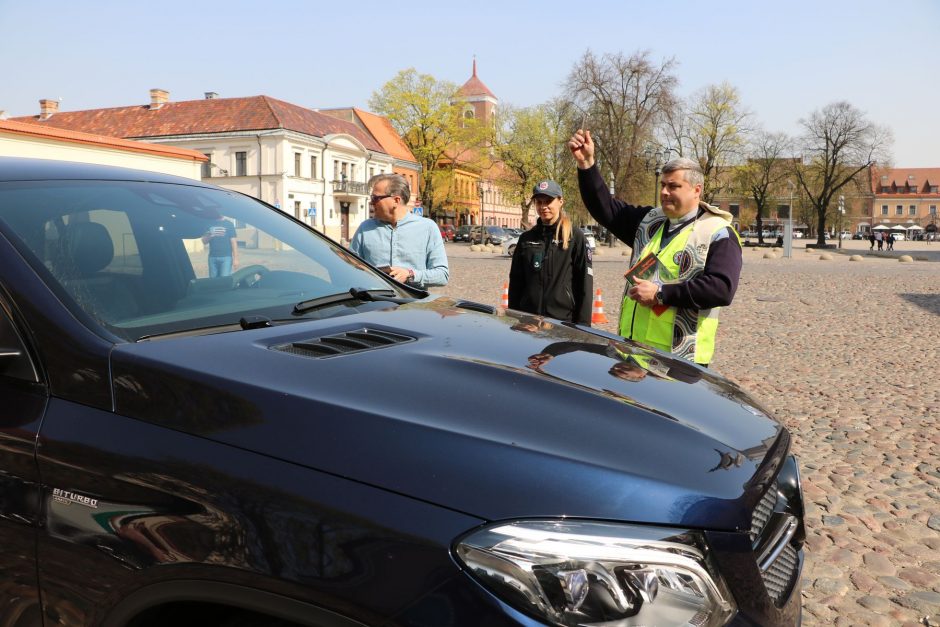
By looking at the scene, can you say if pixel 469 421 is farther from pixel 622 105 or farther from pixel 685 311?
pixel 622 105

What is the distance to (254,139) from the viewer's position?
61.0m

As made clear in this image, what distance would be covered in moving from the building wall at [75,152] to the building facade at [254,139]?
2631cm

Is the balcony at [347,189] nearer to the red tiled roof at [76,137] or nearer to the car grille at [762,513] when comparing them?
the red tiled roof at [76,137]

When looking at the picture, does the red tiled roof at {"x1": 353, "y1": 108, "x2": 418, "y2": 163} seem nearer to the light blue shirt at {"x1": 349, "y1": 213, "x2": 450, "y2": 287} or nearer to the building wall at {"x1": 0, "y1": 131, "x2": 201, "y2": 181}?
the building wall at {"x1": 0, "y1": 131, "x2": 201, "y2": 181}

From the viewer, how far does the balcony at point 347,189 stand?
69.6 m

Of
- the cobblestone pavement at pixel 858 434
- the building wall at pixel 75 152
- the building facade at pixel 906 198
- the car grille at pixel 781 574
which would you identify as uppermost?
the building facade at pixel 906 198

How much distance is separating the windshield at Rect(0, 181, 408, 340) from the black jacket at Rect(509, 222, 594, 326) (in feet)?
8.82

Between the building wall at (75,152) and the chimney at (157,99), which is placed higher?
the chimney at (157,99)

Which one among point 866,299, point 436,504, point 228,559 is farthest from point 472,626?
point 866,299

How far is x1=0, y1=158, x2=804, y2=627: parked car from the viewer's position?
140 centimetres

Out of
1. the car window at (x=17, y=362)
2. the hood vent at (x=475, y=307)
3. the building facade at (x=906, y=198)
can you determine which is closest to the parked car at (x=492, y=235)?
the hood vent at (x=475, y=307)

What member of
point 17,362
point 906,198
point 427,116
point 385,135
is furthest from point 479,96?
point 17,362

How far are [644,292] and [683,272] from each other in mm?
249

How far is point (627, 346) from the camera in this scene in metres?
2.71
